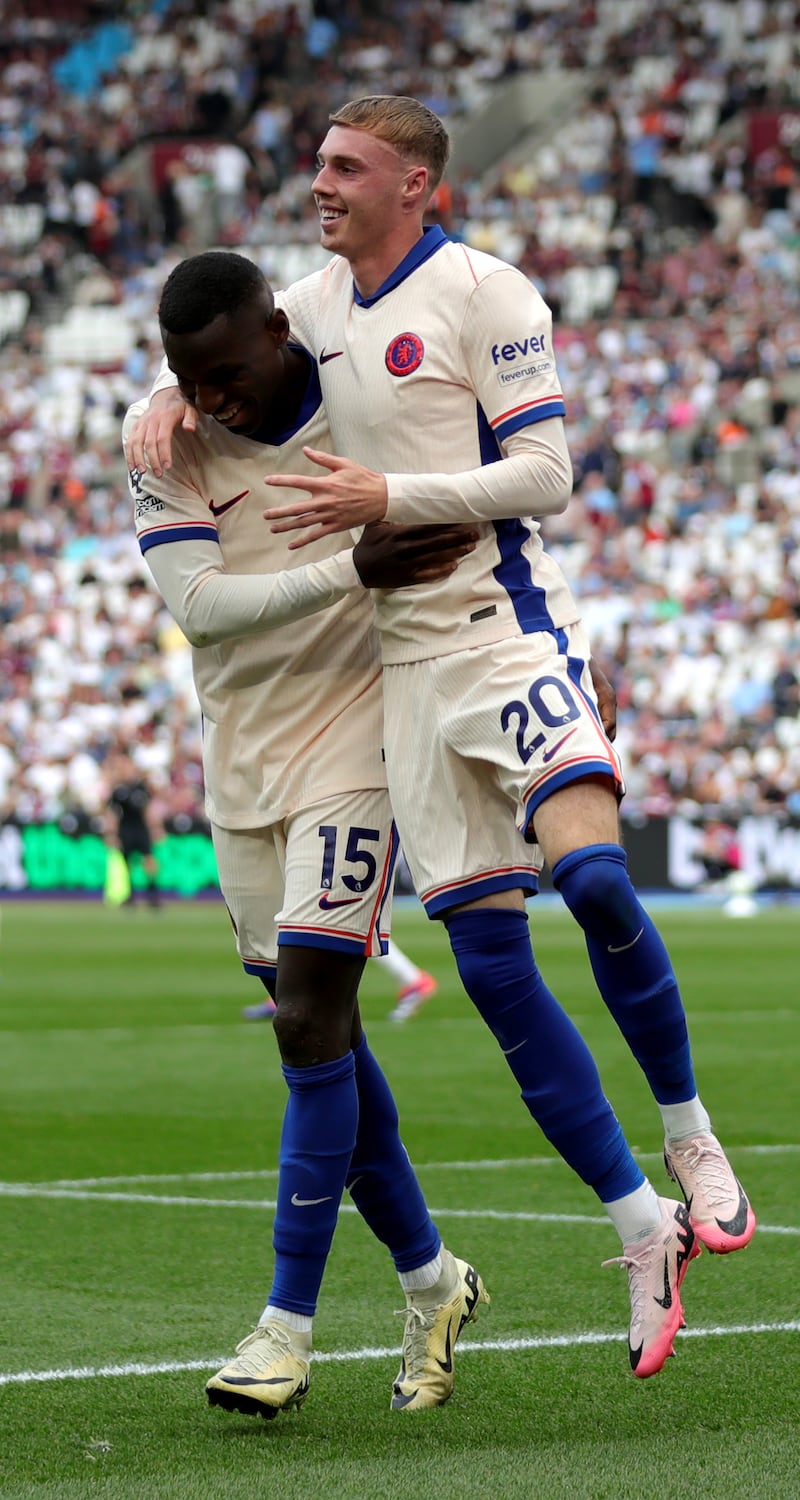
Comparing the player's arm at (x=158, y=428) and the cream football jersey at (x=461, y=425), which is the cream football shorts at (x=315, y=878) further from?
the player's arm at (x=158, y=428)

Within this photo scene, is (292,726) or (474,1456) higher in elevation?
(292,726)

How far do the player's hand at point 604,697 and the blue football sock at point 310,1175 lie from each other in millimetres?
888

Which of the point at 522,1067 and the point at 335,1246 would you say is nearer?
the point at 522,1067

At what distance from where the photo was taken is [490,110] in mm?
36625

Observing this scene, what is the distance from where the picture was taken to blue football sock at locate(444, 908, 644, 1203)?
4.21 meters

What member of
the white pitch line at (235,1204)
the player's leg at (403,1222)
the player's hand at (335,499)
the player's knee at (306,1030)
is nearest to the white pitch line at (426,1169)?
the white pitch line at (235,1204)

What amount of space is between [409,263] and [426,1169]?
372 centimetres

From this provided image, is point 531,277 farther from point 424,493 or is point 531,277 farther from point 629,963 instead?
point 629,963

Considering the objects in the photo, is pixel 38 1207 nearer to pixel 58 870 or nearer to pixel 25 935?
pixel 25 935

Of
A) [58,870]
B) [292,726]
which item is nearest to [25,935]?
[58,870]

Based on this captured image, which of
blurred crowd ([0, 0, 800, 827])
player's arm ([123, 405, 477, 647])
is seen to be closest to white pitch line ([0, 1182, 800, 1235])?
player's arm ([123, 405, 477, 647])

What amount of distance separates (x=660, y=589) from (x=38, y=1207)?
70.6 ft

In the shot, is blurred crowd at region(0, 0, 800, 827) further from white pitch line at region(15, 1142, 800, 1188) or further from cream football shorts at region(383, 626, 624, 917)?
cream football shorts at region(383, 626, 624, 917)

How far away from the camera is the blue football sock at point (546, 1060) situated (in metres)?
4.21
